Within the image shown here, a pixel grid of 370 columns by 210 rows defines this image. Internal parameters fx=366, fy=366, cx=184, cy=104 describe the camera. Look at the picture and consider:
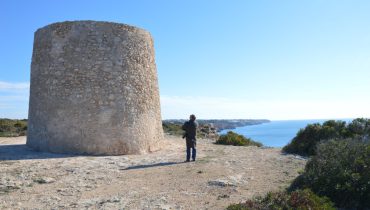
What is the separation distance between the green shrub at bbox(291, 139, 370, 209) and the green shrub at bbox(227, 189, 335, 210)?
0.70 m

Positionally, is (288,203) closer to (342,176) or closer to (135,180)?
(342,176)

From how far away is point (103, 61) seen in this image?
12570 mm

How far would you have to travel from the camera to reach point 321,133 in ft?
45.9

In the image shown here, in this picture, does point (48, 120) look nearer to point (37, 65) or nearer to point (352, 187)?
point (37, 65)

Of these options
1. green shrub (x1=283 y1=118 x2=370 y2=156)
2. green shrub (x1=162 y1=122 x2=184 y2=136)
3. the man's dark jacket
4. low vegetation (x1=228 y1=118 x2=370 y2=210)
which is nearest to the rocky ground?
the man's dark jacket

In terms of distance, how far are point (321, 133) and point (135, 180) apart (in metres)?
8.19

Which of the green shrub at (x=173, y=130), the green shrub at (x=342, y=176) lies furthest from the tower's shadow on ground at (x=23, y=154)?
the green shrub at (x=173, y=130)

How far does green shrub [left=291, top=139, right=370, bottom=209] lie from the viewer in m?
7.00

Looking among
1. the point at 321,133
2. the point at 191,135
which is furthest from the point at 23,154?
the point at 321,133

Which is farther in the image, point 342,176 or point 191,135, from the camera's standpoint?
point 191,135

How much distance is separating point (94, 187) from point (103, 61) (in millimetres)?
5462

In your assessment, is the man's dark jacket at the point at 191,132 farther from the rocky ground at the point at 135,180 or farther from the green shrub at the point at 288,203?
the green shrub at the point at 288,203

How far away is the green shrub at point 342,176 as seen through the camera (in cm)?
700

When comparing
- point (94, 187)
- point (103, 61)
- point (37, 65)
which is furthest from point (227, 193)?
point (37, 65)
